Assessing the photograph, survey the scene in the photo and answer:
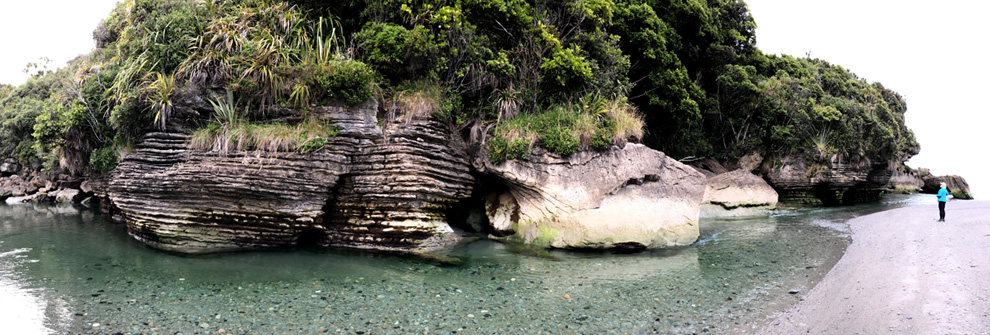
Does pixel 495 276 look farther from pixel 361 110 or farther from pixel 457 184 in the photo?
pixel 361 110

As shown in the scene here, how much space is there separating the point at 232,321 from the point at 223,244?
219 inches

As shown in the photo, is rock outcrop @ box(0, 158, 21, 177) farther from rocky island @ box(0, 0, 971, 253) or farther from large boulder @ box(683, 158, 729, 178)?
large boulder @ box(683, 158, 729, 178)

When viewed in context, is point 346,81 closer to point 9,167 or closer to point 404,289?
point 404,289

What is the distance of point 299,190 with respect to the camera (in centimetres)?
1132

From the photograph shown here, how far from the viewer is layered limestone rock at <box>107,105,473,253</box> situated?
11.1 metres

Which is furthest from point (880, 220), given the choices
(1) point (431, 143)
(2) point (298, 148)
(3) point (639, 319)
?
(2) point (298, 148)

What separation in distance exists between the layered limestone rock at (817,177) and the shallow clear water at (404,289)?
12.5m

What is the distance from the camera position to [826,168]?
24844mm

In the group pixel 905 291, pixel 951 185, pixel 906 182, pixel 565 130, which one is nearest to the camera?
pixel 905 291

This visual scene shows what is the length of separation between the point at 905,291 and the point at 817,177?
66.7 feet

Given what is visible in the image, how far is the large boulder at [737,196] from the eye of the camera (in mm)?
21188

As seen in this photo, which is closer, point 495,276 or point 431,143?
point 495,276

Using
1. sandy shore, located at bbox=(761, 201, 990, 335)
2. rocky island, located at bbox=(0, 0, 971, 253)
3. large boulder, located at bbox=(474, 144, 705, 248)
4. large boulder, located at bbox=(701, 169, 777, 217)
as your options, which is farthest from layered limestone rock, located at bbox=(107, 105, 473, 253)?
large boulder, located at bbox=(701, 169, 777, 217)

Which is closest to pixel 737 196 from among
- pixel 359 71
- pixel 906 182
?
pixel 359 71
